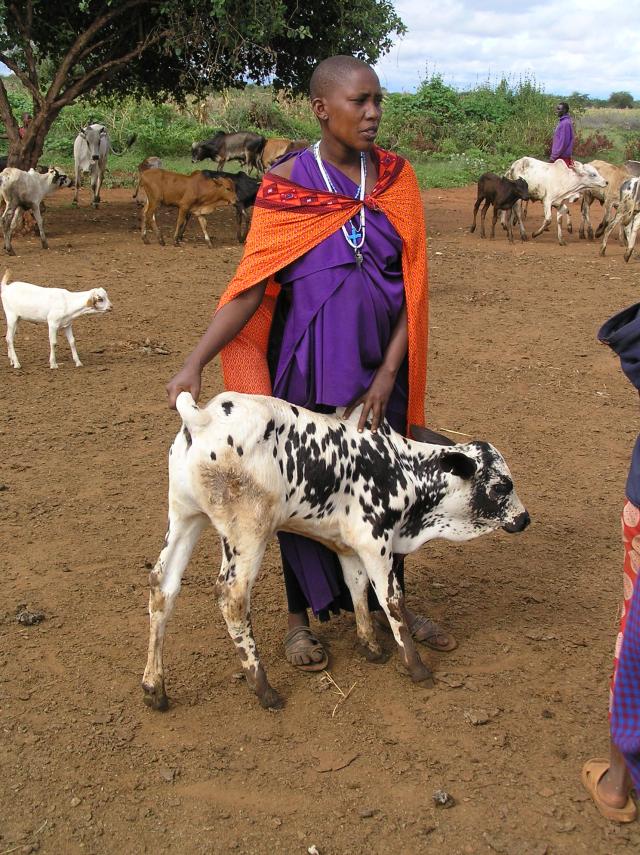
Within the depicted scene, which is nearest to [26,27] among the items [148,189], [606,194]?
[148,189]

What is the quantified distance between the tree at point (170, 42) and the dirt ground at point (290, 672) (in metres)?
A: 6.97

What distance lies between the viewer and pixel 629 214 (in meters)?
13.6

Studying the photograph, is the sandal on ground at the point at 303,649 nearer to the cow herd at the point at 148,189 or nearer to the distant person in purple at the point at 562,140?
the cow herd at the point at 148,189

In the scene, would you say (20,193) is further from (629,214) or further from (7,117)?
(629,214)

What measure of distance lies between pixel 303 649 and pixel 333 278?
4.93 feet

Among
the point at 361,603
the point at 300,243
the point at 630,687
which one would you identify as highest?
the point at 300,243

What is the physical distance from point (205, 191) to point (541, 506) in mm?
9846

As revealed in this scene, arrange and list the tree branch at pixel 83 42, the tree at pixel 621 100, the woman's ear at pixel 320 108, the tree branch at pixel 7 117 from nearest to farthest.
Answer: the woman's ear at pixel 320 108
the tree branch at pixel 83 42
the tree branch at pixel 7 117
the tree at pixel 621 100

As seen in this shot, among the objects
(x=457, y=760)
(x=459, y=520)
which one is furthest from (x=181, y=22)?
(x=457, y=760)

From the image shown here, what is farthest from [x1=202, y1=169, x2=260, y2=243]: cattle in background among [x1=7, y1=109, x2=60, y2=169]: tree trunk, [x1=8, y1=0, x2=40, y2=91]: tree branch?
[x1=8, y1=0, x2=40, y2=91]: tree branch

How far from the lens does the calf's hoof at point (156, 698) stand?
10.9 ft

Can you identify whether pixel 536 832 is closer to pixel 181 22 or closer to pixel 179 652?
pixel 179 652

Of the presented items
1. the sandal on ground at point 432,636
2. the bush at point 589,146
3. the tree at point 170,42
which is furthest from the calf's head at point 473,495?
the bush at point 589,146

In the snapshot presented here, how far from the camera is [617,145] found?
27.3 metres
